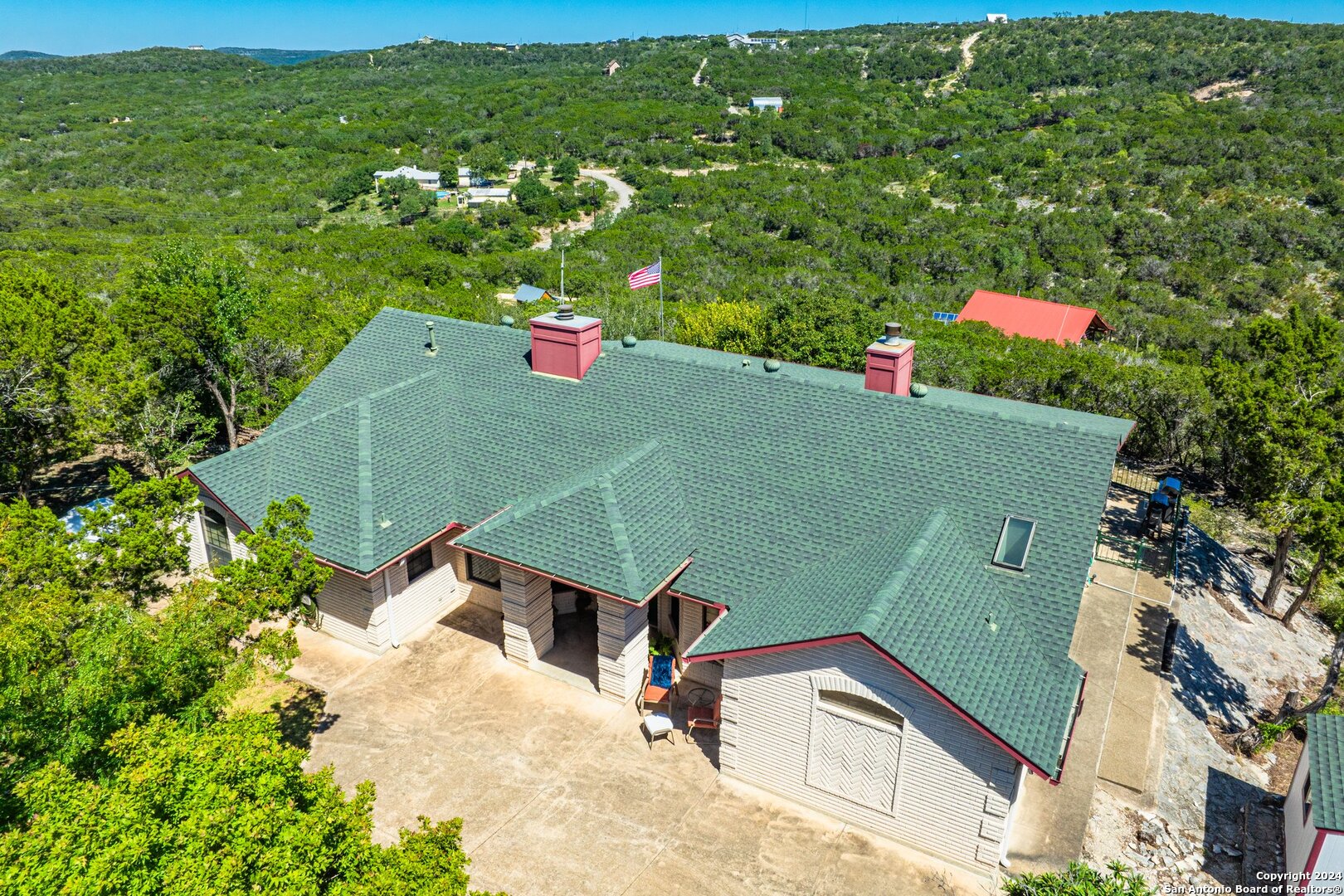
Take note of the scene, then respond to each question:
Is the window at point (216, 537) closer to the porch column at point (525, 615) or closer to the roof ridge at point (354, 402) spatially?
the roof ridge at point (354, 402)

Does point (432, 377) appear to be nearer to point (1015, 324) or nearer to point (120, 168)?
point (1015, 324)

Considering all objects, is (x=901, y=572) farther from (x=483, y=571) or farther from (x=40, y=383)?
(x=40, y=383)

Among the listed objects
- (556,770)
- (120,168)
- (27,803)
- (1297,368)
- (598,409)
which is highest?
(120,168)

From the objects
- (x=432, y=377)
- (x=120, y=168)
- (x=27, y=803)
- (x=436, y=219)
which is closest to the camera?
(x=27, y=803)

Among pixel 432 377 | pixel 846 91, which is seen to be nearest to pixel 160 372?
pixel 432 377

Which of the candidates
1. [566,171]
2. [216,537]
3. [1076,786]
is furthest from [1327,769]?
[566,171]

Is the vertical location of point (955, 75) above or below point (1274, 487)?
above
